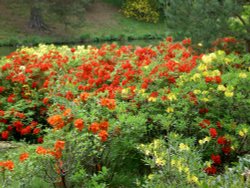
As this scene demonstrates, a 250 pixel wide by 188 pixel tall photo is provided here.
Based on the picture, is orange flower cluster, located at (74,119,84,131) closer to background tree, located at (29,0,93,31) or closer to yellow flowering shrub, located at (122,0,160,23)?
background tree, located at (29,0,93,31)

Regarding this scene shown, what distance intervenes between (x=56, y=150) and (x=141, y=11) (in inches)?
1514

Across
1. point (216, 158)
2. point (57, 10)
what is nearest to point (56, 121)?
point (216, 158)

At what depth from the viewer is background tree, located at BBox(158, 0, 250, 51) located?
932 centimetres

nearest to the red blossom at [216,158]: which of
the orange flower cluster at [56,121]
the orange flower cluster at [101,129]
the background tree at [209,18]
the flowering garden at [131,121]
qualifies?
the flowering garden at [131,121]

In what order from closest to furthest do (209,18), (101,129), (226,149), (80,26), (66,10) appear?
1. (101,129)
2. (226,149)
3. (209,18)
4. (66,10)
5. (80,26)

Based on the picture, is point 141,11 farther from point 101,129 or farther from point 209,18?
point 101,129

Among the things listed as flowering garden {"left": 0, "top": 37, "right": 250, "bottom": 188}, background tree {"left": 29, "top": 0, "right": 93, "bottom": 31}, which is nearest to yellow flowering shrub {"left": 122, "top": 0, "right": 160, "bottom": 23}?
background tree {"left": 29, "top": 0, "right": 93, "bottom": 31}

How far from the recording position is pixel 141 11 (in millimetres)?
41656

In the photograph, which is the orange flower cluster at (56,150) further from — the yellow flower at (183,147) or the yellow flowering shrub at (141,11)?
the yellow flowering shrub at (141,11)

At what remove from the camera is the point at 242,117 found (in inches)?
233

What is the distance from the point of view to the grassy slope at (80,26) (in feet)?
106

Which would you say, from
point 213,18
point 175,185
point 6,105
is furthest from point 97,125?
point 213,18

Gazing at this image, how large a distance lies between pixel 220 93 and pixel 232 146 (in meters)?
0.78

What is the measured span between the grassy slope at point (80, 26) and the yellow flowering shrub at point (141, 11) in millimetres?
747
